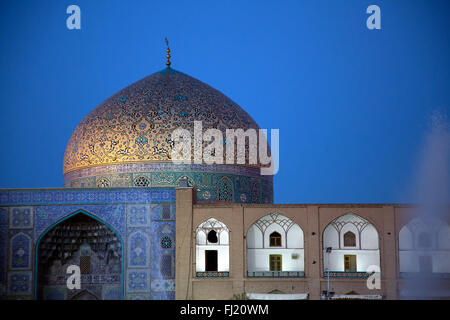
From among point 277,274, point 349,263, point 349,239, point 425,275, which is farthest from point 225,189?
point 425,275

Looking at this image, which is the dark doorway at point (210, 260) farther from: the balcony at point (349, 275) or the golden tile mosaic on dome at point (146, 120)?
the golden tile mosaic on dome at point (146, 120)

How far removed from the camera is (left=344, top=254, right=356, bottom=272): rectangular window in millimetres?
22081

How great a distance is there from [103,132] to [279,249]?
20.9 ft

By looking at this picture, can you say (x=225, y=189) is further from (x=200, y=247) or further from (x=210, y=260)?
(x=210, y=260)

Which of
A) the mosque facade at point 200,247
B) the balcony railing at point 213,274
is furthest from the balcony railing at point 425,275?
the balcony railing at point 213,274

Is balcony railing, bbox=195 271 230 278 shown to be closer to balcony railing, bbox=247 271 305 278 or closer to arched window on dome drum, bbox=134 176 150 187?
balcony railing, bbox=247 271 305 278

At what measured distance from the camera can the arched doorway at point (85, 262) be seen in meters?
22.7

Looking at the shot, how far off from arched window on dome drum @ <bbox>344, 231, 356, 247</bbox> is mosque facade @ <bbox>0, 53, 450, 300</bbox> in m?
0.03

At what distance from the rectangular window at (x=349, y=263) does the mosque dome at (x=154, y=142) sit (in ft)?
12.1

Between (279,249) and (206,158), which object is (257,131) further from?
(279,249)

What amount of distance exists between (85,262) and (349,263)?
740 centimetres

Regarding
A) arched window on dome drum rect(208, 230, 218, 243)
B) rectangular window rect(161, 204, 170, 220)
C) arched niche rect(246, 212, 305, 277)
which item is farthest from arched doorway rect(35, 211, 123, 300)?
arched niche rect(246, 212, 305, 277)

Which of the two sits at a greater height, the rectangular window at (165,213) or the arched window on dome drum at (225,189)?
the arched window on dome drum at (225,189)
